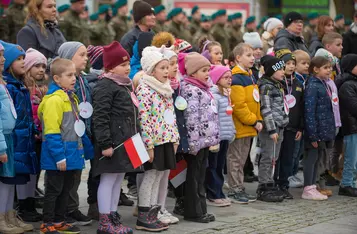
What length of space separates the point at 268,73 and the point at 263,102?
14.4 inches

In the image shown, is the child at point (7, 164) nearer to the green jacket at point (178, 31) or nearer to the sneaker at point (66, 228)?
the sneaker at point (66, 228)

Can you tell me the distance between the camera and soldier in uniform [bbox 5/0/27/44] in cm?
1532

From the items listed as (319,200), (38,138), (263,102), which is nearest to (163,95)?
(38,138)

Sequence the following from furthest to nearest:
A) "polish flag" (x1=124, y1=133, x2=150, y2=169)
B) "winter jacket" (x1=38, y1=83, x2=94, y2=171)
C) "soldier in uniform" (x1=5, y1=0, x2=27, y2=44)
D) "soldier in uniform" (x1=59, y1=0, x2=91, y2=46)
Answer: "soldier in uniform" (x1=59, y1=0, x2=91, y2=46)
"soldier in uniform" (x1=5, y1=0, x2=27, y2=44)
"polish flag" (x1=124, y1=133, x2=150, y2=169)
"winter jacket" (x1=38, y1=83, x2=94, y2=171)

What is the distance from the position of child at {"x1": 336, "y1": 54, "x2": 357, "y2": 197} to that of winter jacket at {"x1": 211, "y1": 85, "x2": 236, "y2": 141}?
212cm

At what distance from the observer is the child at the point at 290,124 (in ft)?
32.1

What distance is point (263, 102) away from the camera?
372 inches

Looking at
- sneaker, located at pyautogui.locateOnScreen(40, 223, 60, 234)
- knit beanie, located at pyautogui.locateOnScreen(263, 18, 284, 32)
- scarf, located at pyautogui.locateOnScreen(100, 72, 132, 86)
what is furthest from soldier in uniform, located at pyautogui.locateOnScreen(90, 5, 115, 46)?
sneaker, located at pyautogui.locateOnScreen(40, 223, 60, 234)

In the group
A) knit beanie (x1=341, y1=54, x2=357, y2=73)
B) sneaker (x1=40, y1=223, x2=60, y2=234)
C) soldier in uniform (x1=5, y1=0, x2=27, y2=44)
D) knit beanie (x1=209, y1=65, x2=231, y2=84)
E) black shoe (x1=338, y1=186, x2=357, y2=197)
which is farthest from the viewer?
soldier in uniform (x1=5, y1=0, x2=27, y2=44)

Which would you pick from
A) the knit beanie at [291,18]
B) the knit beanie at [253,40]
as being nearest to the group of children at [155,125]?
the knit beanie at [253,40]

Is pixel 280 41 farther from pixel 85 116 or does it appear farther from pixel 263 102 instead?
pixel 85 116

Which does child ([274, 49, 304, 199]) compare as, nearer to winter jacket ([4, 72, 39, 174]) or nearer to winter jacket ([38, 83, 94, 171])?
winter jacket ([38, 83, 94, 171])

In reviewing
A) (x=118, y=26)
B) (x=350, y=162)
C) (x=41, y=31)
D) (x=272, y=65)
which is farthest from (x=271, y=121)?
(x=118, y=26)

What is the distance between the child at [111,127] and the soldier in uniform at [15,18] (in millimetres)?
8217
